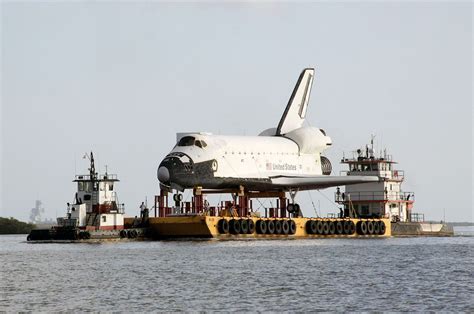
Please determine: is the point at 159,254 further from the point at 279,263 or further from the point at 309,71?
the point at 309,71

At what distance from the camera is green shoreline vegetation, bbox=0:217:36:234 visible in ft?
419

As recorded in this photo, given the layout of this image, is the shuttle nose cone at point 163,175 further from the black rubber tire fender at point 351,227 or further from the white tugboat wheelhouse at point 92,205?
the black rubber tire fender at point 351,227

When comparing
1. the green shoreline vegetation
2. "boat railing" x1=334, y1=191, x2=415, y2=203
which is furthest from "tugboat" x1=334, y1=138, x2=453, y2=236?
the green shoreline vegetation

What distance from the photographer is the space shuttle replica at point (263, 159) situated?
3029 inches

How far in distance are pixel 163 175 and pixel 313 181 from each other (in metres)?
13.7

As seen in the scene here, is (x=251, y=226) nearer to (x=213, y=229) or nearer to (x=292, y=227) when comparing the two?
(x=213, y=229)

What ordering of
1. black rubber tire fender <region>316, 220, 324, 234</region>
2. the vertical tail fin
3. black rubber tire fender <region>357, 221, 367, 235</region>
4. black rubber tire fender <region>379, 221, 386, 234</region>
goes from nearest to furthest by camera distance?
black rubber tire fender <region>316, 220, 324, 234</region> → the vertical tail fin → black rubber tire fender <region>357, 221, 367, 235</region> → black rubber tire fender <region>379, 221, 386, 234</region>

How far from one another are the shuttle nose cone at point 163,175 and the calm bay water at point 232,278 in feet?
24.2

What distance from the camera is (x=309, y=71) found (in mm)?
92938

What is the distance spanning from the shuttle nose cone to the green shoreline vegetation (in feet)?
179

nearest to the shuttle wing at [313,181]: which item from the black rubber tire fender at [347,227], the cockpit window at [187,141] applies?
the black rubber tire fender at [347,227]

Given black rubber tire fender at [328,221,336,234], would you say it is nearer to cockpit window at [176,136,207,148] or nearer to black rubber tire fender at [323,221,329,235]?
black rubber tire fender at [323,221,329,235]

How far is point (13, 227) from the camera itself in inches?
5030

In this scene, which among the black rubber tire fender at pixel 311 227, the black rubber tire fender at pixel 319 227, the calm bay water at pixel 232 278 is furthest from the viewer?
the black rubber tire fender at pixel 319 227
